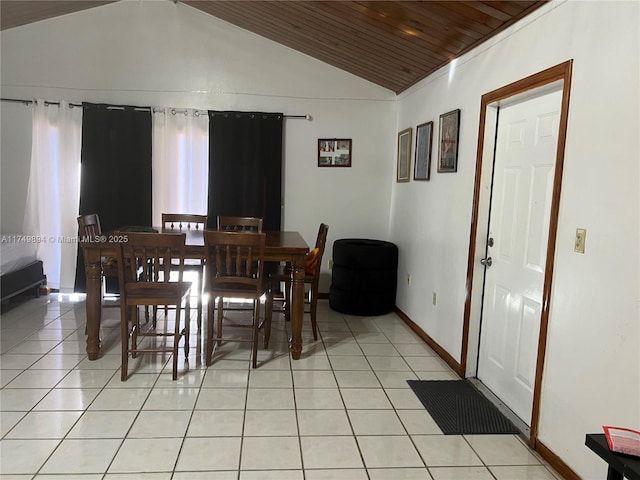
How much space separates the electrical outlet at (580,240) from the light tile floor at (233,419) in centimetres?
107

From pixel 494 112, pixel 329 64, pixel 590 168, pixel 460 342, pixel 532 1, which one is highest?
pixel 329 64

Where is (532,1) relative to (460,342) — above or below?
above

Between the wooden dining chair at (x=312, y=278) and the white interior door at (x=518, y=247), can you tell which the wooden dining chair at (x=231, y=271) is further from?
the white interior door at (x=518, y=247)

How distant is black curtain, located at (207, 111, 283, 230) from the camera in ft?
16.2

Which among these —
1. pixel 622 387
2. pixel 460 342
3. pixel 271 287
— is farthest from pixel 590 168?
pixel 271 287

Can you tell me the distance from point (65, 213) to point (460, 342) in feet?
13.3

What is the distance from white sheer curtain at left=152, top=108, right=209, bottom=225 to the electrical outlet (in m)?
3.79

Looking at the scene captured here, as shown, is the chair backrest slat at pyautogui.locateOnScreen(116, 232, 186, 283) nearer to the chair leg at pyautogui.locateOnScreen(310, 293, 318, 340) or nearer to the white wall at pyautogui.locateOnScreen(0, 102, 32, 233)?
the chair leg at pyautogui.locateOnScreen(310, 293, 318, 340)

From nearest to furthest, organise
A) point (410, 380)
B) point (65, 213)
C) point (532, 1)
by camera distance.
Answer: point (532, 1), point (410, 380), point (65, 213)

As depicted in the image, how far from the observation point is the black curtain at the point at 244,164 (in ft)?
16.2

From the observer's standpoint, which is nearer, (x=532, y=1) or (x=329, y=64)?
(x=532, y=1)

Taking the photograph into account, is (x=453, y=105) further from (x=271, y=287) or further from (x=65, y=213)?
(x=65, y=213)

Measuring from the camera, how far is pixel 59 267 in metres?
5.02

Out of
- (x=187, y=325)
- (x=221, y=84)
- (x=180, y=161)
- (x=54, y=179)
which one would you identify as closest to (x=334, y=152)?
(x=221, y=84)
